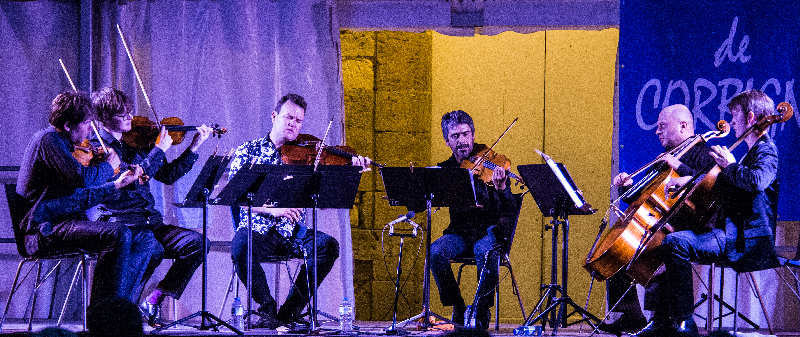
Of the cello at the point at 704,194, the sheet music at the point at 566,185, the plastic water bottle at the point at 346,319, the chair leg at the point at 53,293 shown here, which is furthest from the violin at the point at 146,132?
the cello at the point at 704,194

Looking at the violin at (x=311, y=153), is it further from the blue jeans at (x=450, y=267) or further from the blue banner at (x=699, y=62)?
the blue banner at (x=699, y=62)

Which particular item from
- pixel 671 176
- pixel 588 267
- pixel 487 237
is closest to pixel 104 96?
pixel 487 237

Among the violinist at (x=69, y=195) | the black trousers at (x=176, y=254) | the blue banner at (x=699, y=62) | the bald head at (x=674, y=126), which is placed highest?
the blue banner at (x=699, y=62)

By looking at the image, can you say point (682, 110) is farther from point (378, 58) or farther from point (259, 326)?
point (259, 326)

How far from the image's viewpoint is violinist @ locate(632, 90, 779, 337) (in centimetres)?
378

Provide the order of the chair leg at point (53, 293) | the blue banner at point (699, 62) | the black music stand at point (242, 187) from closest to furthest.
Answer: the black music stand at point (242, 187)
the blue banner at point (699, 62)
the chair leg at point (53, 293)

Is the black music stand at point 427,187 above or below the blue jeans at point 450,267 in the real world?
above

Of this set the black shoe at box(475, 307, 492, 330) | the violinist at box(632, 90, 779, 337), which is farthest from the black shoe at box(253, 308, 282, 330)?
the violinist at box(632, 90, 779, 337)

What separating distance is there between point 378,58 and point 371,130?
0.54 metres

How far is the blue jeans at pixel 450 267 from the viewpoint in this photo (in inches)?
169

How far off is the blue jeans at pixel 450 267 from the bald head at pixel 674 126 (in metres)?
1.16

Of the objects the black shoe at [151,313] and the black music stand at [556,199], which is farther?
the black shoe at [151,313]

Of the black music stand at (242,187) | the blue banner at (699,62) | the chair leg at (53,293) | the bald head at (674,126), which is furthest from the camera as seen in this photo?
the chair leg at (53,293)

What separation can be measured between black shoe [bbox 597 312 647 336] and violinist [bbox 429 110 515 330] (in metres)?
0.67
